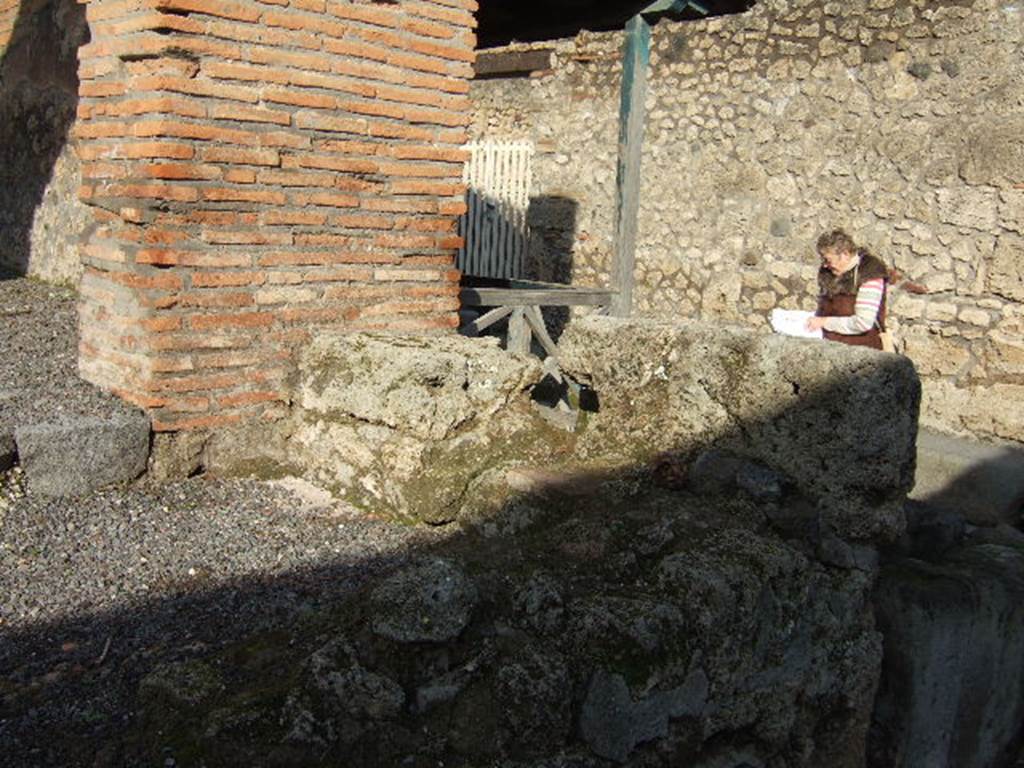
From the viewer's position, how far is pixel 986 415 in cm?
Result: 655

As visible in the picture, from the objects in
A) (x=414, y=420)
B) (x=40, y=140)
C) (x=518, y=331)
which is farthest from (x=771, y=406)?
(x=40, y=140)

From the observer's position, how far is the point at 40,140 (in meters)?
7.32

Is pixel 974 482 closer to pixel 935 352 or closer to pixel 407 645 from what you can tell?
pixel 935 352

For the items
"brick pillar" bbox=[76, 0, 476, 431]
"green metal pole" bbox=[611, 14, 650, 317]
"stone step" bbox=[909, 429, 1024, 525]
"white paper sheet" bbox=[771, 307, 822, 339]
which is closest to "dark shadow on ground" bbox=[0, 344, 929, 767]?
"brick pillar" bbox=[76, 0, 476, 431]

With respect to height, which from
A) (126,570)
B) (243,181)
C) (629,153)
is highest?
(629,153)

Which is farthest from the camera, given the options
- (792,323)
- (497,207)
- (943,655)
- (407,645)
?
(497,207)

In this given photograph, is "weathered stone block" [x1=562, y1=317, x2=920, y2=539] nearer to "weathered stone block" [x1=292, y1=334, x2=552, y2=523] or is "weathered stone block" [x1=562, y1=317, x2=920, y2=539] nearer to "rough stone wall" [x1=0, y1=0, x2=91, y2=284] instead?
"weathered stone block" [x1=292, y1=334, x2=552, y2=523]

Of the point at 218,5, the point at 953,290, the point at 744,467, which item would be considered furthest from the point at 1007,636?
the point at 953,290

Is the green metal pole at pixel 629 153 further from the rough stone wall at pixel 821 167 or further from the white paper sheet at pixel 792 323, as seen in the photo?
the white paper sheet at pixel 792 323

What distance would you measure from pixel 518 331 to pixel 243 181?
3230 millimetres

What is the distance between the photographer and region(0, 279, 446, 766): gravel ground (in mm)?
2279

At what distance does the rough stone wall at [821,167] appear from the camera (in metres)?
6.51

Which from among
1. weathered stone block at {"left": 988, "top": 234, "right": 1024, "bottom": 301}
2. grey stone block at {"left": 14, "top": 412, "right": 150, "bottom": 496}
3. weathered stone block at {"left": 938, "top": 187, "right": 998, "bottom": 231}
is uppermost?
weathered stone block at {"left": 938, "top": 187, "right": 998, "bottom": 231}

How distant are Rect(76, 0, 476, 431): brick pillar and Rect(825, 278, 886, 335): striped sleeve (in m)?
1.87
